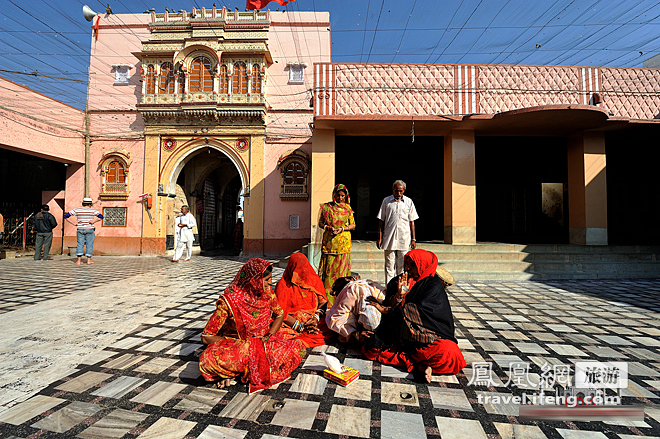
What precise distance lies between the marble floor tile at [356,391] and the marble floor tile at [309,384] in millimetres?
124

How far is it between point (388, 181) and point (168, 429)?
11.1 metres

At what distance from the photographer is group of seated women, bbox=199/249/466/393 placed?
2076 mm

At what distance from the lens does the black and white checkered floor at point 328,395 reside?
65.1 inches

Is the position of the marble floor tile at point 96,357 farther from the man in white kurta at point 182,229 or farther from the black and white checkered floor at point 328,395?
the man in white kurta at point 182,229

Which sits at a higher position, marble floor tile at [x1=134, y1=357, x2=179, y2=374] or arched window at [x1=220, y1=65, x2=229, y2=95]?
arched window at [x1=220, y1=65, x2=229, y2=95]

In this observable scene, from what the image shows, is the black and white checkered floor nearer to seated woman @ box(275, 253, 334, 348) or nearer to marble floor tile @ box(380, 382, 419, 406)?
marble floor tile @ box(380, 382, 419, 406)

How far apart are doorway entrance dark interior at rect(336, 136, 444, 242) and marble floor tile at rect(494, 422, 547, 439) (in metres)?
9.84

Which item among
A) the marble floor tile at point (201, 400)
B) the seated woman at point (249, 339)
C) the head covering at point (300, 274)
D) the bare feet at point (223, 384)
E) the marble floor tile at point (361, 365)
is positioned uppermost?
the head covering at point (300, 274)

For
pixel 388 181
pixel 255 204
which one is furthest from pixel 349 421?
pixel 388 181

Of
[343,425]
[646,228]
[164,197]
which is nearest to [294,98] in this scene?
[164,197]

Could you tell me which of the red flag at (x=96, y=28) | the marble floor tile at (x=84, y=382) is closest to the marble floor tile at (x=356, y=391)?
the marble floor tile at (x=84, y=382)

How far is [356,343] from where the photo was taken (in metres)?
2.89

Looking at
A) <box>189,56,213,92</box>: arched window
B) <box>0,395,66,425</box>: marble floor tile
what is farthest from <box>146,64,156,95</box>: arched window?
<box>0,395,66,425</box>: marble floor tile

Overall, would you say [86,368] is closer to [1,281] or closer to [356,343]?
[356,343]
